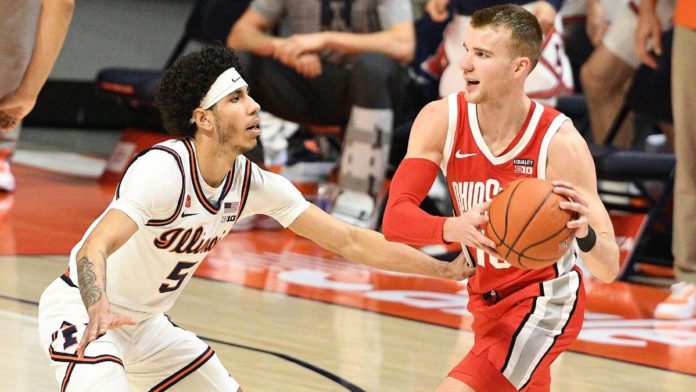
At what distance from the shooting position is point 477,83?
12.4 ft

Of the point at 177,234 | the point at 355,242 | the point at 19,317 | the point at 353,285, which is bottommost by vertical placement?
the point at 353,285

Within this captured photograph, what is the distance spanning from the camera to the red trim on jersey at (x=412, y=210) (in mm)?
3680

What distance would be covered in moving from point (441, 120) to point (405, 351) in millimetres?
1671

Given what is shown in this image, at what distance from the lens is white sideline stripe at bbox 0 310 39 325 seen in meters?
5.38

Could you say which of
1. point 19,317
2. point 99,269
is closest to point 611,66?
point 19,317

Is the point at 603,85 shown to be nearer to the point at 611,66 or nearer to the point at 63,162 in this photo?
the point at 611,66

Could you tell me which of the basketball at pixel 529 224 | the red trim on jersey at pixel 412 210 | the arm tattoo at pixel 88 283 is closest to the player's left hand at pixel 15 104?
the arm tattoo at pixel 88 283

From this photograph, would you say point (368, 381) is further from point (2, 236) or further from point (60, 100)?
point (60, 100)

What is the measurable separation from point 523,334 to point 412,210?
19.2 inches

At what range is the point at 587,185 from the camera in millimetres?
3799

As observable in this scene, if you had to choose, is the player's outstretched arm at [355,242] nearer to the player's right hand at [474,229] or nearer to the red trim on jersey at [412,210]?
the red trim on jersey at [412,210]

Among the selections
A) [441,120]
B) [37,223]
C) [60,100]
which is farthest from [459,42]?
[60,100]

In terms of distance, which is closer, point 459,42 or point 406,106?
point 459,42

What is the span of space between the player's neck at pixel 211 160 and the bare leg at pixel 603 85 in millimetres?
4420
